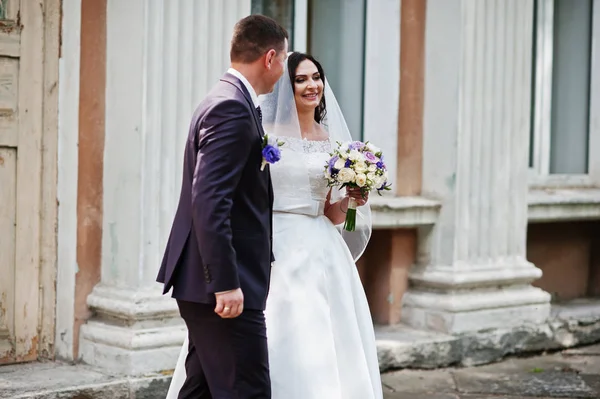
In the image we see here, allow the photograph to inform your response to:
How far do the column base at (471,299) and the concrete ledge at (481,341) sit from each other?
7 cm

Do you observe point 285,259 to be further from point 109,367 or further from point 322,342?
point 109,367

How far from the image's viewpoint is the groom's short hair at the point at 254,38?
150 inches

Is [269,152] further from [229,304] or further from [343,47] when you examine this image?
[343,47]

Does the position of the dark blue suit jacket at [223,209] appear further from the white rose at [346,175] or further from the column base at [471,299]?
the column base at [471,299]

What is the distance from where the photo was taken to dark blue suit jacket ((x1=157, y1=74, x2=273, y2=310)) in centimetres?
352

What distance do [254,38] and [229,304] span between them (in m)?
0.96

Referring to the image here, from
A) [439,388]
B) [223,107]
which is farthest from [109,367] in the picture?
[223,107]

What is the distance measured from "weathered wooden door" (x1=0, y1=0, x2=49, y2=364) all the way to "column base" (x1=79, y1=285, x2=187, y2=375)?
0.36 metres

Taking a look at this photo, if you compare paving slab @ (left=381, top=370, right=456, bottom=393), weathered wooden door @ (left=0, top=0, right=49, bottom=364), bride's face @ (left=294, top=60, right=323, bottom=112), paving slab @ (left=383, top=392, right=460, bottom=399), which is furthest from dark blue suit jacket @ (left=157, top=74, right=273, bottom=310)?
paving slab @ (left=381, top=370, right=456, bottom=393)

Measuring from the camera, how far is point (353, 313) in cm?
458

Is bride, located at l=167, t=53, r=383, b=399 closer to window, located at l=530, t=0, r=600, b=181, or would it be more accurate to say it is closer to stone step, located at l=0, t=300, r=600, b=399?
stone step, located at l=0, t=300, r=600, b=399

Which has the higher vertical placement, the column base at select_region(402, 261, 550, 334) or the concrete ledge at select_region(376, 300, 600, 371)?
the column base at select_region(402, 261, 550, 334)

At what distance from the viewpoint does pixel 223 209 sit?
351cm

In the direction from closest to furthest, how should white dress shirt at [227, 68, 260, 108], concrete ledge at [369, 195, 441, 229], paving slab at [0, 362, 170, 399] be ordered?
white dress shirt at [227, 68, 260, 108] → paving slab at [0, 362, 170, 399] → concrete ledge at [369, 195, 441, 229]
